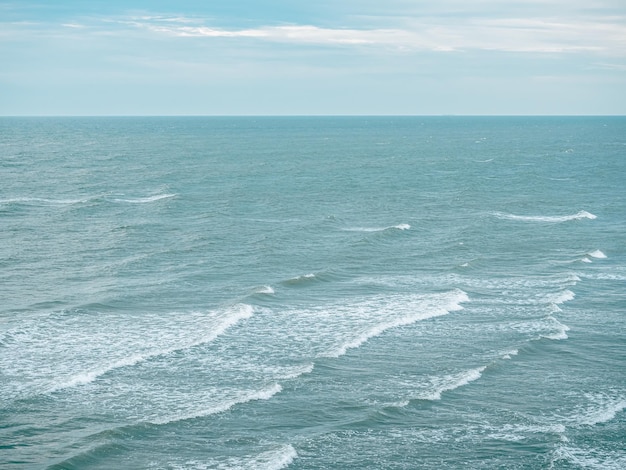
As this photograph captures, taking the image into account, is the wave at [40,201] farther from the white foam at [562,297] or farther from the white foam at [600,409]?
the white foam at [600,409]

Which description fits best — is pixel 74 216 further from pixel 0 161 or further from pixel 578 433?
pixel 0 161

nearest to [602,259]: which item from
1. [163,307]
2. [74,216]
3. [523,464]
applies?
[163,307]

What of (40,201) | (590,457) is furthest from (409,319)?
(40,201)

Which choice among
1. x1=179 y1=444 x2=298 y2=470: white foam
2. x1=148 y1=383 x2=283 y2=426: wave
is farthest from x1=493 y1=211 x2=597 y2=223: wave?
x1=179 y1=444 x2=298 y2=470: white foam

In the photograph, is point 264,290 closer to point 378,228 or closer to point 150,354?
point 150,354

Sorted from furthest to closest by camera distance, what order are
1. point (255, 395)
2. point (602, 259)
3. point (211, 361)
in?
point (602, 259) < point (211, 361) < point (255, 395)
